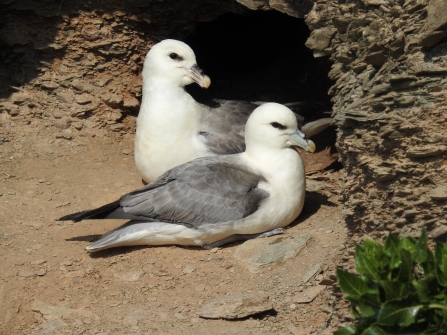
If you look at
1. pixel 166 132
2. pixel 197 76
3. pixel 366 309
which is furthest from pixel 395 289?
pixel 197 76

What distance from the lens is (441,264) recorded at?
3.31 metres

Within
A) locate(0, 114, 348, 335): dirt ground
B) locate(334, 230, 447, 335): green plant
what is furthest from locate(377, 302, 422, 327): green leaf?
locate(0, 114, 348, 335): dirt ground

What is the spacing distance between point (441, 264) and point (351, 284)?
0.36m

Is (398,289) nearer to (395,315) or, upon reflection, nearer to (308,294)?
(395,315)

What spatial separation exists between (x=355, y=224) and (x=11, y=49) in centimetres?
400

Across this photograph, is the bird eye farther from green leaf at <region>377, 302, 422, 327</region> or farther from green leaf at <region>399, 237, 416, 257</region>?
green leaf at <region>377, 302, 422, 327</region>

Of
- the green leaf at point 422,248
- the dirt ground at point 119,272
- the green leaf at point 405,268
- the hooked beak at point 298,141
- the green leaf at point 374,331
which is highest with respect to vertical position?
the green leaf at point 422,248

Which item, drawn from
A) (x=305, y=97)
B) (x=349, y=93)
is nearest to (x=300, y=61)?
(x=305, y=97)

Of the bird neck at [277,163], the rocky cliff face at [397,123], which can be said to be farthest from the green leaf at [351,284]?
the bird neck at [277,163]

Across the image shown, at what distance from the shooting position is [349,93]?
4.86 meters

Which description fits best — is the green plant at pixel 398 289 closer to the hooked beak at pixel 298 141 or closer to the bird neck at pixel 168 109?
the hooked beak at pixel 298 141

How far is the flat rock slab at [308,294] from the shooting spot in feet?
15.2

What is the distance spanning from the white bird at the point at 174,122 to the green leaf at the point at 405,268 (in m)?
3.12

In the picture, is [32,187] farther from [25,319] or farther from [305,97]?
[305,97]
